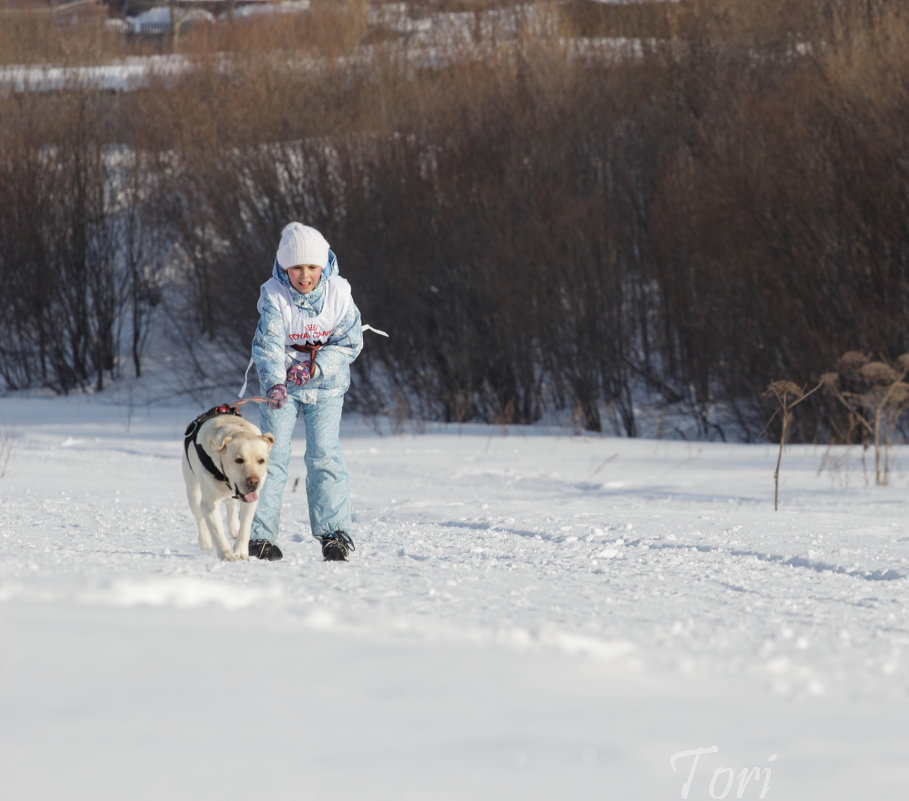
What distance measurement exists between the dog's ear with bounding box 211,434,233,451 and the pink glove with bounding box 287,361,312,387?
1.66ft

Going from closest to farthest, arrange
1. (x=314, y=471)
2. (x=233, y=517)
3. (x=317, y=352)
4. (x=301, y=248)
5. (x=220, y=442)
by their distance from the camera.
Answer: (x=220, y=442), (x=301, y=248), (x=317, y=352), (x=233, y=517), (x=314, y=471)

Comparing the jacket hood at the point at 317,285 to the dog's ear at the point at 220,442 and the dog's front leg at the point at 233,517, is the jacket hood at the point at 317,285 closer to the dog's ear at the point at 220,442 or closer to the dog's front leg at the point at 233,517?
the dog's ear at the point at 220,442

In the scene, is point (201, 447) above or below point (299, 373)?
below

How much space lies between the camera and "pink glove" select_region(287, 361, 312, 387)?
18.0 feet

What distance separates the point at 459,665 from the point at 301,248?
2.63 metres

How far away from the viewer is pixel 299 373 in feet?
18.0

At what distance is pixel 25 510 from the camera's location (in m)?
7.37

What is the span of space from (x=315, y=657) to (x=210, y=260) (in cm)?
2214

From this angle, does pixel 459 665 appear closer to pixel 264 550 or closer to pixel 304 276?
pixel 264 550

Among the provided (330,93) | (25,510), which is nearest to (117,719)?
(25,510)

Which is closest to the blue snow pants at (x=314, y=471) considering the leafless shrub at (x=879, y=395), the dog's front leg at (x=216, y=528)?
the dog's front leg at (x=216, y=528)

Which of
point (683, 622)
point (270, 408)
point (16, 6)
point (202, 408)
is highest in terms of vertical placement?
point (16, 6)

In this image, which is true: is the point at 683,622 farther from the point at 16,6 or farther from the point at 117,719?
the point at 16,6

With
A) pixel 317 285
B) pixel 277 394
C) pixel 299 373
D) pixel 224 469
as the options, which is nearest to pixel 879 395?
pixel 317 285
